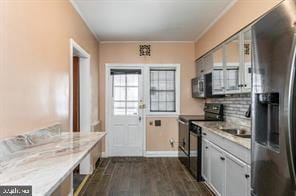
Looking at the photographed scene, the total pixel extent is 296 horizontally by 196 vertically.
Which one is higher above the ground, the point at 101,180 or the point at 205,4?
the point at 205,4

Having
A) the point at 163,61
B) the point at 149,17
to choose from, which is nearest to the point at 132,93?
the point at 163,61

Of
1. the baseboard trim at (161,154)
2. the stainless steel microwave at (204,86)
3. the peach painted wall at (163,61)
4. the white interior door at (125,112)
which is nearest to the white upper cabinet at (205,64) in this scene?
the stainless steel microwave at (204,86)

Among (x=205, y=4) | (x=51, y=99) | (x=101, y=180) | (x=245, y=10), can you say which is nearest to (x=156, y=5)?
(x=205, y=4)

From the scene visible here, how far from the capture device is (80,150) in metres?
1.83

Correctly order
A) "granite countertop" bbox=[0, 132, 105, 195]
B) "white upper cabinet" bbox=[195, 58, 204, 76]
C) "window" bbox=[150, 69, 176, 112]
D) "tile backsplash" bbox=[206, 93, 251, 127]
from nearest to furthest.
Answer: "granite countertop" bbox=[0, 132, 105, 195], "tile backsplash" bbox=[206, 93, 251, 127], "white upper cabinet" bbox=[195, 58, 204, 76], "window" bbox=[150, 69, 176, 112]

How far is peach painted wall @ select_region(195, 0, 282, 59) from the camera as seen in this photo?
282 cm

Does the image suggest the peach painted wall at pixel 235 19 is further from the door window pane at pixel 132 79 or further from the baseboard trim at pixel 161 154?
the baseboard trim at pixel 161 154

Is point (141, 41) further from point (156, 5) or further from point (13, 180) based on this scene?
point (13, 180)

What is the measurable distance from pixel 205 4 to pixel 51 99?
2.43 meters

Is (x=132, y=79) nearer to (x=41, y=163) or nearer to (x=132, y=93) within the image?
(x=132, y=93)

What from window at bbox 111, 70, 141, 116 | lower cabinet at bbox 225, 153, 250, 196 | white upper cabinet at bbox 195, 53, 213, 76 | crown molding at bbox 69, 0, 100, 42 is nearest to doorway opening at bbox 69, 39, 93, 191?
crown molding at bbox 69, 0, 100, 42

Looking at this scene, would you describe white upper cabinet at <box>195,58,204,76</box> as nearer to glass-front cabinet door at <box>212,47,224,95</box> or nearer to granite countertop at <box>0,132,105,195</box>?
glass-front cabinet door at <box>212,47,224,95</box>

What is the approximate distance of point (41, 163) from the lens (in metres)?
1.47

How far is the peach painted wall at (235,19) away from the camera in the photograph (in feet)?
9.25
